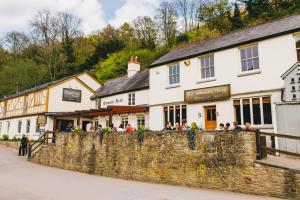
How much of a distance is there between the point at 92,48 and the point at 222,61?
137ft

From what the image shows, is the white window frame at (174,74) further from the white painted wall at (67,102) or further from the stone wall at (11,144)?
the stone wall at (11,144)

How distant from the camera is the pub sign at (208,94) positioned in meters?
15.9

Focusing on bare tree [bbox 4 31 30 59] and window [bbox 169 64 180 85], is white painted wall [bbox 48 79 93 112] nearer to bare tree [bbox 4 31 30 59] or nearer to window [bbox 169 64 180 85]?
window [bbox 169 64 180 85]

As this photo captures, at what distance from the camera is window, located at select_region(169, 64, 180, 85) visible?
1891 centimetres

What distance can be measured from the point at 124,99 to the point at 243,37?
12523 millimetres

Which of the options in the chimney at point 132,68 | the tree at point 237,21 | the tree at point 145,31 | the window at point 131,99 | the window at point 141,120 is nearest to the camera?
the window at point 141,120

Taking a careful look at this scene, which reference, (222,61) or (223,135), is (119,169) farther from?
(222,61)

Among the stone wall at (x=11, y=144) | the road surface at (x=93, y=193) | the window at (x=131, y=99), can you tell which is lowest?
the road surface at (x=93, y=193)

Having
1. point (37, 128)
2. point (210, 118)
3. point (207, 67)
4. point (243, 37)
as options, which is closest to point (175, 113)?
point (210, 118)

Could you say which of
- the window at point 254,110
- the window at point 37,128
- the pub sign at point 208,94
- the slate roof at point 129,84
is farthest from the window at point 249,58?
the window at point 37,128

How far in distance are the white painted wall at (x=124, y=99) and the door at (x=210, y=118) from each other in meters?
6.83

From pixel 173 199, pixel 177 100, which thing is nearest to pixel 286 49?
pixel 177 100

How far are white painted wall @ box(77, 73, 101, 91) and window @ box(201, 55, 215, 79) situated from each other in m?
18.2

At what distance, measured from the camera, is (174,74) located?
19.1 metres
